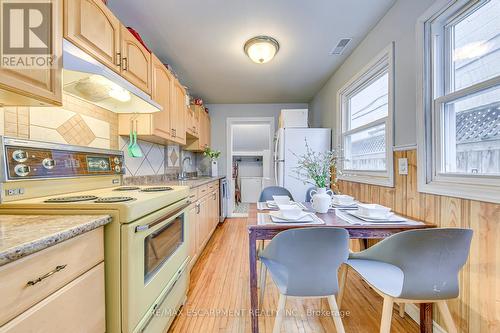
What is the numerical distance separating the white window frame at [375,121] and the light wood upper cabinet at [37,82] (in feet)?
7.32

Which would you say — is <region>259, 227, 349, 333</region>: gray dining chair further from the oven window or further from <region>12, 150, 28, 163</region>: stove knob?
<region>12, 150, 28, 163</region>: stove knob

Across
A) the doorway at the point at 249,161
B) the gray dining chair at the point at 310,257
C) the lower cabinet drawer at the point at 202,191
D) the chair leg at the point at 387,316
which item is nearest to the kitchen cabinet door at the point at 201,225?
→ the lower cabinet drawer at the point at 202,191

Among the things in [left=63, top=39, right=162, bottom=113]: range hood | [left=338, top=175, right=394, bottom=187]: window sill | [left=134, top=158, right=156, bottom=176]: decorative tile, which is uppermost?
[left=63, top=39, right=162, bottom=113]: range hood

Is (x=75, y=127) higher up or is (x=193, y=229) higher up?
(x=75, y=127)

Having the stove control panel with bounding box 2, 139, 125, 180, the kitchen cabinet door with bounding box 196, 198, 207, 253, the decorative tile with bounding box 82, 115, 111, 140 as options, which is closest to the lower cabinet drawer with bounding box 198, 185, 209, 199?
the kitchen cabinet door with bounding box 196, 198, 207, 253

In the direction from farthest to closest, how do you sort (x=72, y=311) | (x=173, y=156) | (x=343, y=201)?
(x=173, y=156) < (x=343, y=201) < (x=72, y=311)

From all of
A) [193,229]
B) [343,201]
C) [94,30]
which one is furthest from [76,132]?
[343,201]

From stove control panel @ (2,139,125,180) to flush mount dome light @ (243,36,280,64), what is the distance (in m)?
1.65

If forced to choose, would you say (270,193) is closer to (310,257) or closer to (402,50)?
(310,257)

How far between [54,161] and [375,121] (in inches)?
99.5

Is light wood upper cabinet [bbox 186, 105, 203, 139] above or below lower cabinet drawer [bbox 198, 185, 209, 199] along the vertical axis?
above

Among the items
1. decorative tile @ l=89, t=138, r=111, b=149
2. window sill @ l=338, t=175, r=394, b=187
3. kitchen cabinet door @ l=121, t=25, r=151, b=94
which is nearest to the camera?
kitchen cabinet door @ l=121, t=25, r=151, b=94

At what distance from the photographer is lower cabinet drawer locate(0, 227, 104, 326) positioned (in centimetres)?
56

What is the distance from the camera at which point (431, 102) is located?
150 centimetres
